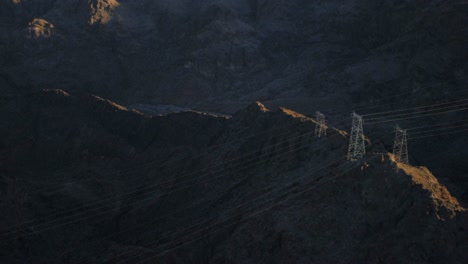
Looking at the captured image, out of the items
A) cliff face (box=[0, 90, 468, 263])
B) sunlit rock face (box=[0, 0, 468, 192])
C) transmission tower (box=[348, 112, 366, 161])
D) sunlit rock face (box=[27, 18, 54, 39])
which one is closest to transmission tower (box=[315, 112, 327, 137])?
cliff face (box=[0, 90, 468, 263])

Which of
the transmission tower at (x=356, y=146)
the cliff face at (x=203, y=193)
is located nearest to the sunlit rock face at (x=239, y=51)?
the cliff face at (x=203, y=193)

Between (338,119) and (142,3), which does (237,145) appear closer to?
(338,119)

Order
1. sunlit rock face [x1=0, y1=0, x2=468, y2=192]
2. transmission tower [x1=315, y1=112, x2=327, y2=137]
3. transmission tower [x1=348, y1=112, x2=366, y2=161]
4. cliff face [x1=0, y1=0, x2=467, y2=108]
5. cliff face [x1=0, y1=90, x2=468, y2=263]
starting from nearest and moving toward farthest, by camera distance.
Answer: cliff face [x1=0, y1=90, x2=468, y2=263] → transmission tower [x1=348, y1=112, x2=366, y2=161] → transmission tower [x1=315, y1=112, x2=327, y2=137] → sunlit rock face [x1=0, y1=0, x2=468, y2=192] → cliff face [x1=0, y1=0, x2=467, y2=108]

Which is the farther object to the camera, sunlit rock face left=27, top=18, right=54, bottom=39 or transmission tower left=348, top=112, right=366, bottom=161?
sunlit rock face left=27, top=18, right=54, bottom=39

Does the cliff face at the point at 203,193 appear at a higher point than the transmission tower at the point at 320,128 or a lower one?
lower

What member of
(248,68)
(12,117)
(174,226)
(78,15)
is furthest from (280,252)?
(78,15)

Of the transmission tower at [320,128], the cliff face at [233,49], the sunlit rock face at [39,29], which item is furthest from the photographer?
the sunlit rock face at [39,29]

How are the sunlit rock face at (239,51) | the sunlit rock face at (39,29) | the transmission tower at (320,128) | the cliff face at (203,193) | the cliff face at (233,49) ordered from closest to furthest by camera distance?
the cliff face at (203,193) → the transmission tower at (320,128) → the sunlit rock face at (239,51) → the cliff face at (233,49) → the sunlit rock face at (39,29)

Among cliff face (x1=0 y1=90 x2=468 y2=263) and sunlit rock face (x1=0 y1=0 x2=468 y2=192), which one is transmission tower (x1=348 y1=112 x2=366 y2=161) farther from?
sunlit rock face (x1=0 y1=0 x2=468 y2=192)

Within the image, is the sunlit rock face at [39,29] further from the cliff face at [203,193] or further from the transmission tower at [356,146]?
the transmission tower at [356,146]
